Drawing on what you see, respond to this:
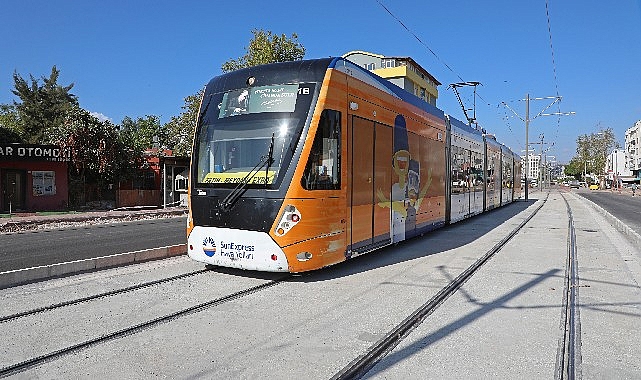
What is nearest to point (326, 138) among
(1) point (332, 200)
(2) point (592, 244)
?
(1) point (332, 200)

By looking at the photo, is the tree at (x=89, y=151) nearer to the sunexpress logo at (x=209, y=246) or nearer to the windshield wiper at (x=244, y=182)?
the sunexpress logo at (x=209, y=246)

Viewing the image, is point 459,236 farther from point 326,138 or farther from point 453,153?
point 326,138

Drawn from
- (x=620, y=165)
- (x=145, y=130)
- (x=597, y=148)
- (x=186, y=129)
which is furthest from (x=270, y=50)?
(x=620, y=165)

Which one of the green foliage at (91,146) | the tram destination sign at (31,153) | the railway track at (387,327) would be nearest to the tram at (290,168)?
the railway track at (387,327)

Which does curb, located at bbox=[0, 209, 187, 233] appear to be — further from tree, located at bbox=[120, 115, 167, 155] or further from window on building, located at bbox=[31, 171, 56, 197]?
tree, located at bbox=[120, 115, 167, 155]

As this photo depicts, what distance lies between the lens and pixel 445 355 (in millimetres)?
4574

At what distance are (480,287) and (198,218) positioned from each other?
14.9 ft

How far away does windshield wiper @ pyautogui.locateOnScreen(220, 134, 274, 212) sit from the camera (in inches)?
287

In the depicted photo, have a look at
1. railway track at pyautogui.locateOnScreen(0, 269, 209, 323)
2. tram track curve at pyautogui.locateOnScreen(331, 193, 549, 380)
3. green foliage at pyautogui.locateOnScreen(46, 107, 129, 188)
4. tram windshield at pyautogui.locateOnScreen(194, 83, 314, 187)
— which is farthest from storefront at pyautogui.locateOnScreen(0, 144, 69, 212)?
tram track curve at pyautogui.locateOnScreen(331, 193, 549, 380)

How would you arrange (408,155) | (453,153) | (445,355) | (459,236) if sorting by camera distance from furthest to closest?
(453,153), (459,236), (408,155), (445,355)

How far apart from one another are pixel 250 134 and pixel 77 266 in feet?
13.3

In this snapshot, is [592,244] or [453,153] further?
[453,153]

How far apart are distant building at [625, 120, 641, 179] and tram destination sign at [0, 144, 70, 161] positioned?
105m

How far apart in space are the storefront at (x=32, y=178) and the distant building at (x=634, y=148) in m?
105
